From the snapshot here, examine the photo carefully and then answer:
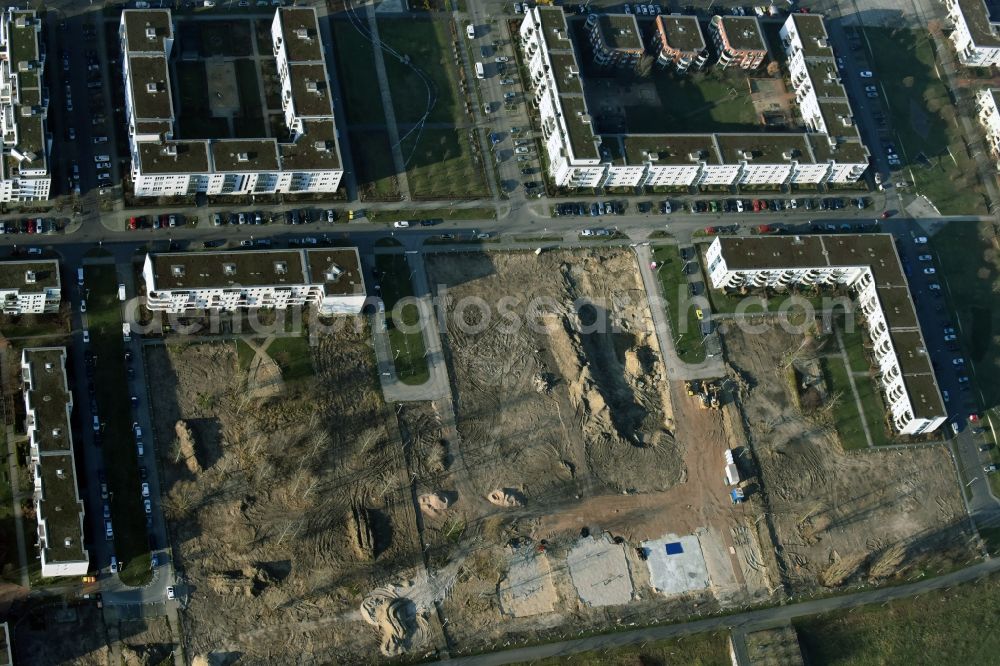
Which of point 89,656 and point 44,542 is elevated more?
point 44,542

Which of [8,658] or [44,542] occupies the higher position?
[44,542]
